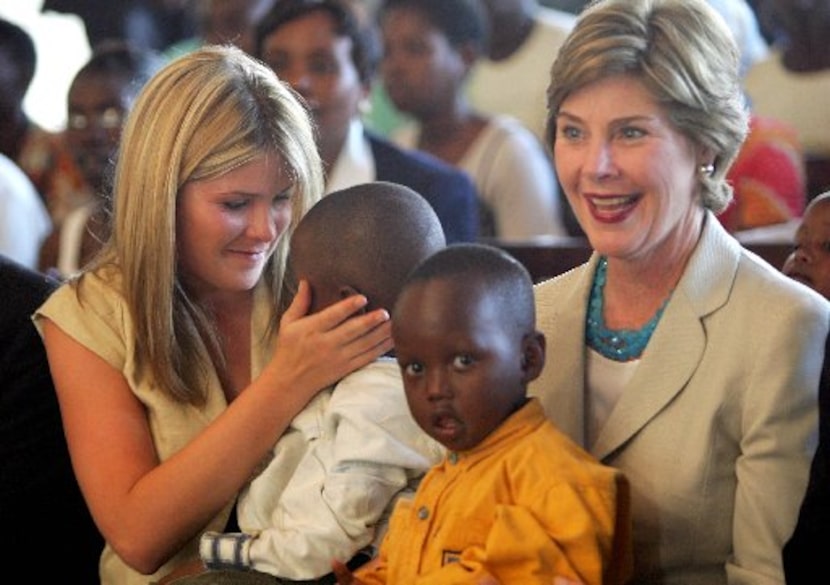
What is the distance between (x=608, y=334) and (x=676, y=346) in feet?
0.51

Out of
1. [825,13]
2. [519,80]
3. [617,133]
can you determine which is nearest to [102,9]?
[519,80]

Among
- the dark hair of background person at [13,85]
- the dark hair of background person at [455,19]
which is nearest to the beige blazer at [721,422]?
the dark hair of background person at [455,19]

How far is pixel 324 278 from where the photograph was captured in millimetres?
2639

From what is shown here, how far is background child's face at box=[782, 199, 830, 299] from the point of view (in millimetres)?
2729

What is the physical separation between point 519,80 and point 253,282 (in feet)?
11.9

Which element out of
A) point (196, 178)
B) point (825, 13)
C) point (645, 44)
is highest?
point (645, 44)

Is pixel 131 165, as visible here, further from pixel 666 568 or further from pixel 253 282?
pixel 666 568

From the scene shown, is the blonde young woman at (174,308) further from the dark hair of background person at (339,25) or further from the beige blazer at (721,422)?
the dark hair of background person at (339,25)

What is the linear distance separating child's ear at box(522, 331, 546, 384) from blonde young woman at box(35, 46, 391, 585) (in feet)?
1.61

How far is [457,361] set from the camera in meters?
2.28

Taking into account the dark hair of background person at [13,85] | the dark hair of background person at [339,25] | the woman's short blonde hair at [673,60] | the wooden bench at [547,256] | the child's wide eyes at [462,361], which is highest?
the woman's short blonde hair at [673,60]

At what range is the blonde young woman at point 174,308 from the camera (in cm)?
273

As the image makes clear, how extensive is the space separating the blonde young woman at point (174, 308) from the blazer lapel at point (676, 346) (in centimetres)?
51

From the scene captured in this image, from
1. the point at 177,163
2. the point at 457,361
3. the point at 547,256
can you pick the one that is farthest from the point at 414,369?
the point at 547,256
